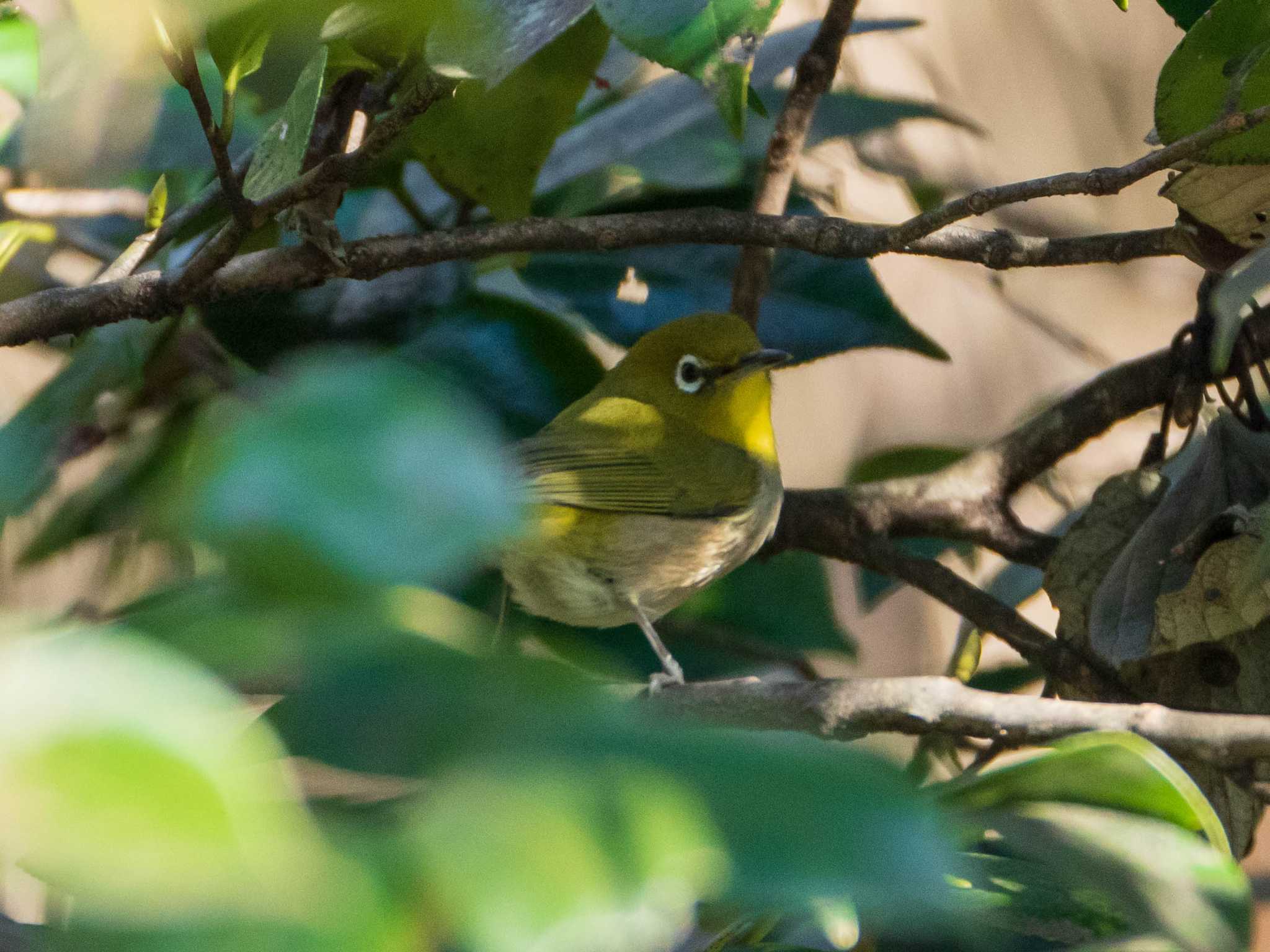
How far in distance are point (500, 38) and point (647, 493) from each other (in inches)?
45.4

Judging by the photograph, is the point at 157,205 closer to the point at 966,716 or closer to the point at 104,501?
the point at 104,501

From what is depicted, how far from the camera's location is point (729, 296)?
1.92 metres

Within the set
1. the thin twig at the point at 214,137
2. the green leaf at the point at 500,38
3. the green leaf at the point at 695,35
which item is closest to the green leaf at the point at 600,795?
the green leaf at the point at 500,38

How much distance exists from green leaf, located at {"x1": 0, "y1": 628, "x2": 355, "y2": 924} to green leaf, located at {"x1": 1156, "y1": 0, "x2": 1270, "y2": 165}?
95 centimetres

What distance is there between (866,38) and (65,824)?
3.35m

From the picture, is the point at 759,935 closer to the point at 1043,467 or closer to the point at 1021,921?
the point at 1021,921

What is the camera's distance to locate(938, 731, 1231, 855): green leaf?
61 centimetres

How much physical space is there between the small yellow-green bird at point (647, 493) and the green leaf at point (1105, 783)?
0.91 m

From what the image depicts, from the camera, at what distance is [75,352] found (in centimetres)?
155

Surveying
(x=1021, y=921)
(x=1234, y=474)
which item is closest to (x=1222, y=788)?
(x=1234, y=474)

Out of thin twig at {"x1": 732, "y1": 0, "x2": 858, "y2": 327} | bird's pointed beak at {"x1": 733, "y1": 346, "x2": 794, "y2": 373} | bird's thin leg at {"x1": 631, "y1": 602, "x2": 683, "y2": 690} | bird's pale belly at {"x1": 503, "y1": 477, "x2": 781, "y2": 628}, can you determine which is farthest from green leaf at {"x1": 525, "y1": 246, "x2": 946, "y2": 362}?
bird's thin leg at {"x1": 631, "y1": 602, "x2": 683, "y2": 690}

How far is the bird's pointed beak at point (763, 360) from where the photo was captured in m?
1.85

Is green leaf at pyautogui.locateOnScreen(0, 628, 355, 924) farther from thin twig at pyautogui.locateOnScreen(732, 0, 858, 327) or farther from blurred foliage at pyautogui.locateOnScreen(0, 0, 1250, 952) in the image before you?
thin twig at pyautogui.locateOnScreen(732, 0, 858, 327)

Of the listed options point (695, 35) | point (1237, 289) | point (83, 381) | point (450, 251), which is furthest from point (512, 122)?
point (1237, 289)
